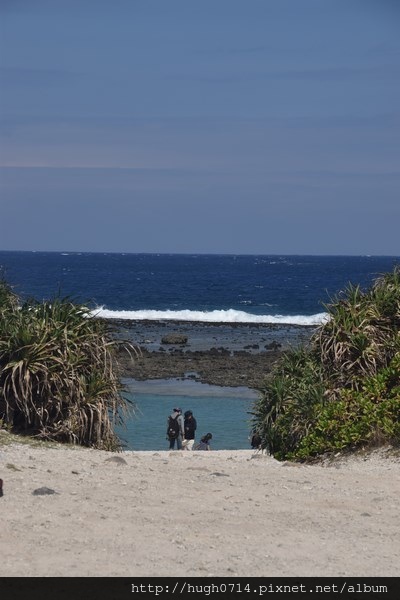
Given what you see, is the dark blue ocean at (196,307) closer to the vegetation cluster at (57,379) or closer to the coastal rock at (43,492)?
the vegetation cluster at (57,379)

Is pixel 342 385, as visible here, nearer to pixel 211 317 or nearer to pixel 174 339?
pixel 174 339

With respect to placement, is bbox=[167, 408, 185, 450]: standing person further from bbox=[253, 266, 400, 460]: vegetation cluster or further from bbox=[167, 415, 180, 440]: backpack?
bbox=[253, 266, 400, 460]: vegetation cluster

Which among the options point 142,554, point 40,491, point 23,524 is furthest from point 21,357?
point 142,554

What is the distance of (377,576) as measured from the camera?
7.02 m

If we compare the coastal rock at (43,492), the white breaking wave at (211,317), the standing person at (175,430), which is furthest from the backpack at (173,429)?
the white breaking wave at (211,317)

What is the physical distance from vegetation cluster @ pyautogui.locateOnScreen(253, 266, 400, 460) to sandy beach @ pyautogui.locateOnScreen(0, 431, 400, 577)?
963mm

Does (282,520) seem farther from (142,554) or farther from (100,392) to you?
(100,392)

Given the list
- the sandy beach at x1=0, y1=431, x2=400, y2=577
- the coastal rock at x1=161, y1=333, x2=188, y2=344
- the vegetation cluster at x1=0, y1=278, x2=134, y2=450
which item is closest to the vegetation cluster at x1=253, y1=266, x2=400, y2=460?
the sandy beach at x1=0, y1=431, x2=400, y2=577

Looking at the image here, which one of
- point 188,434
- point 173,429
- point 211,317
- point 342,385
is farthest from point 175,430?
point 211,317

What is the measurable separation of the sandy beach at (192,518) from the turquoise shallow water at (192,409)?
803 cm

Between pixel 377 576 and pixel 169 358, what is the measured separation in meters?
36.1

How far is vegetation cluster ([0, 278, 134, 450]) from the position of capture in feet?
44.2

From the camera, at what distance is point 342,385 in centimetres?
1493

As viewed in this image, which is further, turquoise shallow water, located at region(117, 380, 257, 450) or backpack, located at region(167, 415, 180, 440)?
turquoise shallow water, located at region(117, 380, 257, 450)
